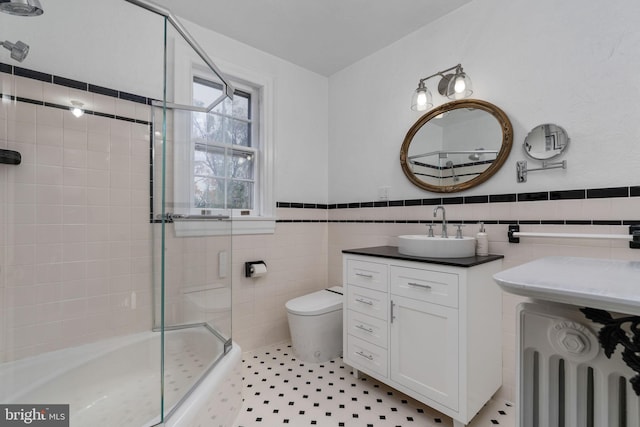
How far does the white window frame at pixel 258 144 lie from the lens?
181 cm

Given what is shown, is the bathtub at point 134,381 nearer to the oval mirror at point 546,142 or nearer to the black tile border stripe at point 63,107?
the black tile border stripe at point 63,107

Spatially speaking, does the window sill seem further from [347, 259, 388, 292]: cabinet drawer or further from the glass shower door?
[347, 259, 388, 292]: cabinet drawer

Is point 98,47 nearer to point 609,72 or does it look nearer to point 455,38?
point 455,38

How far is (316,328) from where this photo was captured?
2.12 meters

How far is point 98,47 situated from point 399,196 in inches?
→ 86.2

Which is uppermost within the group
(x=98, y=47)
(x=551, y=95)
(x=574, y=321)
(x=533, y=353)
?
(x=98, y=47)

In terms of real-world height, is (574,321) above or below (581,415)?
above

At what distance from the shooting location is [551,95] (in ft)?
5.16

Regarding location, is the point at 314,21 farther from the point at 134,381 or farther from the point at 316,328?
the point at 134,381

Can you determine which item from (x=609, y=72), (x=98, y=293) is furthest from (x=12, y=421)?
(x=609, y=72)

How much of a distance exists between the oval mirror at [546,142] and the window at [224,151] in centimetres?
190

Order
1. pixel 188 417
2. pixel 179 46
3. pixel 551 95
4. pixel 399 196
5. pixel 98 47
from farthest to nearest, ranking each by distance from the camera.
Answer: pixel 399 196, pixel 179 46, pixel 98 47, pixel 551 95, pixel 188 417

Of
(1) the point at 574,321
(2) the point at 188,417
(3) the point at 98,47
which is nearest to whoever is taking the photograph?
(1) the point at 574,321
